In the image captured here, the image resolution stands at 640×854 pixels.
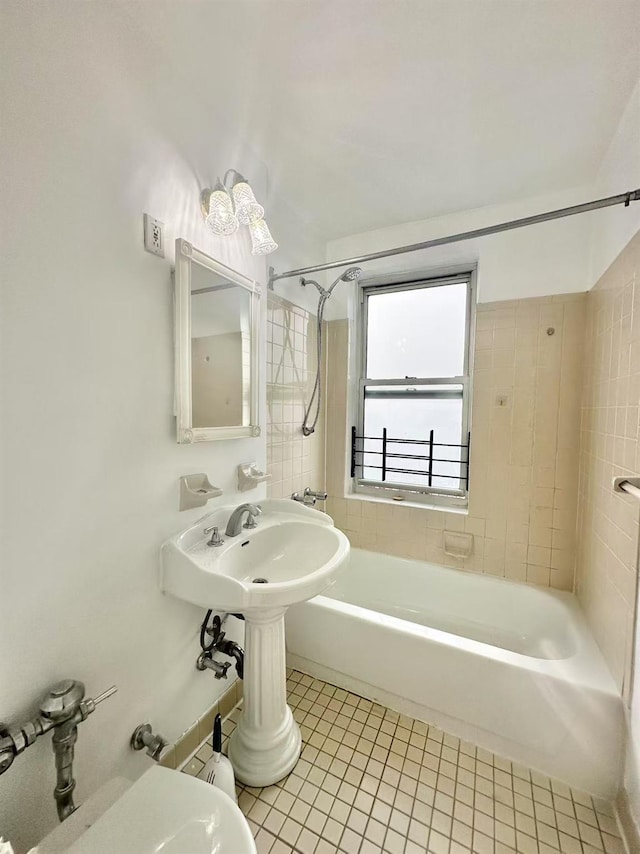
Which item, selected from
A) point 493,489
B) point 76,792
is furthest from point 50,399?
point 493,489

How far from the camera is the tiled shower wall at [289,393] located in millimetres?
1679

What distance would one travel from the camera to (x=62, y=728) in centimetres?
75

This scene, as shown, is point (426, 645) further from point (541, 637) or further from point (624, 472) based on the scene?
point (624, 472)

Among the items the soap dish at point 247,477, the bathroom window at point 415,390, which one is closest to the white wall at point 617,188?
the bathroom window at point 415,390

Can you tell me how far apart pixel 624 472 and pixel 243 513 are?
4.51ft

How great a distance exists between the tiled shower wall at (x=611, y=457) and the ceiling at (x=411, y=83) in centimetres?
55

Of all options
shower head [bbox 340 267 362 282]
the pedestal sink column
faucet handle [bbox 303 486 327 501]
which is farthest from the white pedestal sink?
shower head [bbox 340 267 362 282]

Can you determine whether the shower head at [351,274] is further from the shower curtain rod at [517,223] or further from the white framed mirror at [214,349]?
the white framed mirror at [214,349]

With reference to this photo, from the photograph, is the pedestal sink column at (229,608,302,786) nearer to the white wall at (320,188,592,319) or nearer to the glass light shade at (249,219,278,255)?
the glass light shade at (249,219,278,255)

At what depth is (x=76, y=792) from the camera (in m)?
0.86

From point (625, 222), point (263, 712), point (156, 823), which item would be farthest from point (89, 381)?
point (625, 222)

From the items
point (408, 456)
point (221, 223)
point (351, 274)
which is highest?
point (351, 274)

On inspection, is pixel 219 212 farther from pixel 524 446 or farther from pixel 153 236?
pixel 524 446

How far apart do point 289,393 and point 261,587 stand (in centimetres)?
111
